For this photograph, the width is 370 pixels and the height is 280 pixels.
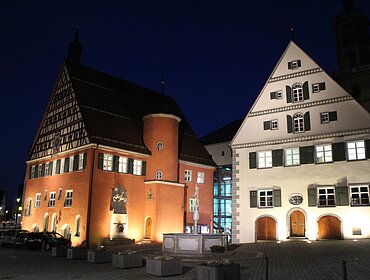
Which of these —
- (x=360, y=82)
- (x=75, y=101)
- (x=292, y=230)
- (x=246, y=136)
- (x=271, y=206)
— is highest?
(x=360, y=82)

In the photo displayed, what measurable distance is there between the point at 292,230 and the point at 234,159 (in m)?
7.18

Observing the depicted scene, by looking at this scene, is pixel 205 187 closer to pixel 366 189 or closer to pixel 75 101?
pixel 75 101

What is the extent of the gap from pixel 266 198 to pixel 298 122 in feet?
20.3

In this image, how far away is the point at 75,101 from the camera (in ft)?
119

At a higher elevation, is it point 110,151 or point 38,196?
point 110,151

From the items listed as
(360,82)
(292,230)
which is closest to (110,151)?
(292,230)

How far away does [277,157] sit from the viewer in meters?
28.8

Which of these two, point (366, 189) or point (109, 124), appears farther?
point (109, 124)

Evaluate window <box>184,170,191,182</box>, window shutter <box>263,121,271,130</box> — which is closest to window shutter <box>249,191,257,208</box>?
window shutter <box>263,121,271,130</box>

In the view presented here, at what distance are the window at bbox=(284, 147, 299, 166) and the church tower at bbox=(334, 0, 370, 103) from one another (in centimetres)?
1976

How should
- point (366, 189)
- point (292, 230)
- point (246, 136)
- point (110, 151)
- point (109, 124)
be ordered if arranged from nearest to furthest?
point (366, 189), point (292, 230), point (246, 136), point (110, 151), point (109, 124)

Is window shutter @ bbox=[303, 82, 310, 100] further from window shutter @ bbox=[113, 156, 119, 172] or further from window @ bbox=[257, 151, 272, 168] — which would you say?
window shutter @ bbox=[113, 156, 119, 172]

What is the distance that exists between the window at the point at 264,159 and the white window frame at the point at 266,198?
2008mm

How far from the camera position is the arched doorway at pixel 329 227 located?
82.9ft
